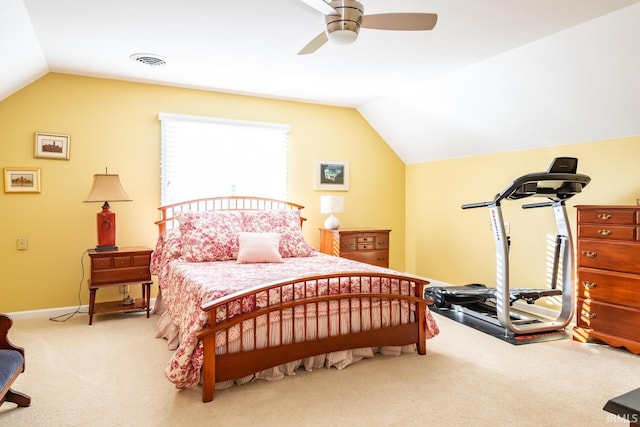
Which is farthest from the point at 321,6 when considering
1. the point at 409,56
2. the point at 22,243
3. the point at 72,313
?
the point at 72,313

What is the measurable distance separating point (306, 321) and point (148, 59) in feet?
9.39

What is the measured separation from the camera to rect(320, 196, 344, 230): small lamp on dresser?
5.13m

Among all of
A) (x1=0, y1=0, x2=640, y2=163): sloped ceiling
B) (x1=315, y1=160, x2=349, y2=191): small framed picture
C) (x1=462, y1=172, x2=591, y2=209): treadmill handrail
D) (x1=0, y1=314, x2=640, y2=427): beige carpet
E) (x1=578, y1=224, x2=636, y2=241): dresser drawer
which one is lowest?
(x1=0, y1=314, x2=640, y2=427): beige carpet

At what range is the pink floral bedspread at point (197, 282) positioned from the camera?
237 centimetres

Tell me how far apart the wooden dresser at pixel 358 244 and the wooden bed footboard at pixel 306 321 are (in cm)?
200

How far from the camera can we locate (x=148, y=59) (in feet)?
12.4

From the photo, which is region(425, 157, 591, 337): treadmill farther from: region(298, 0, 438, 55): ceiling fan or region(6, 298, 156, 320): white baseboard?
region(6, 298, 156, 320): white baseboard

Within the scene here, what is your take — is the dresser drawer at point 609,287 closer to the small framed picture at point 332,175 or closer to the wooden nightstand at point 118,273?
the small framed picture at point 332,175

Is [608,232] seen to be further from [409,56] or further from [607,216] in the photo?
[409,56]

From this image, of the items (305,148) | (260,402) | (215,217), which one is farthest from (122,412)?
(305,148)

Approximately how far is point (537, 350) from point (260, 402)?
7.45ft

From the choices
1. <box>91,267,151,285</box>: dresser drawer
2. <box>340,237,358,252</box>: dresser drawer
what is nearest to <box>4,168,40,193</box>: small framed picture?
<box>91,267,151,285</box>: dresser drawer

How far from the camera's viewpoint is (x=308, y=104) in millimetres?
5422

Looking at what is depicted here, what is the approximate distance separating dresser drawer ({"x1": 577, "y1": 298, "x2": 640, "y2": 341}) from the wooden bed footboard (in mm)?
1422
